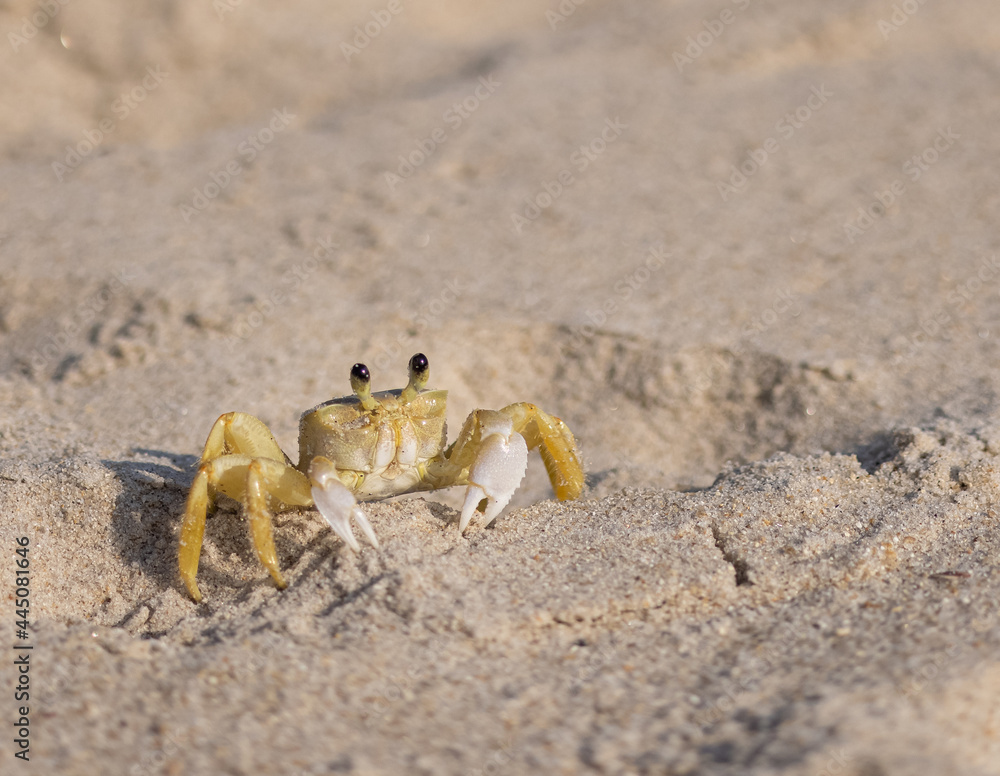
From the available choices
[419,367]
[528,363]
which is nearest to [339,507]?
[419,367]

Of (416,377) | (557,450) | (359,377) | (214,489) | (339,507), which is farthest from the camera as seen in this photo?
(557,450)

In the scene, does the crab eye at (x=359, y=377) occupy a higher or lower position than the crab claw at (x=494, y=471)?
higher

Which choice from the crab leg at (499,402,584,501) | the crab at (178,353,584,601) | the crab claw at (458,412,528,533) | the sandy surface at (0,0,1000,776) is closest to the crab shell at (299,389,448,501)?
the crab at (178,353,584,601)

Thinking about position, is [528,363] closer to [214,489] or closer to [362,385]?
[362,385]

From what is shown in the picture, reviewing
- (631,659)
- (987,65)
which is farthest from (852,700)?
(987,65)

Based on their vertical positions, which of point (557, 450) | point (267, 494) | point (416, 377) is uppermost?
point (416, 377)

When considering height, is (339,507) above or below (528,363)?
below

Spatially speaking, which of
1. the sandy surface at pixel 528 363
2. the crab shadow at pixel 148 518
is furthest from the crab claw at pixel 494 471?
the crab shadow at pixel 148 518

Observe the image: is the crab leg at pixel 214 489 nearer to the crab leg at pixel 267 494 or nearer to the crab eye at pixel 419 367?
the crab leg at pixel 267 494
